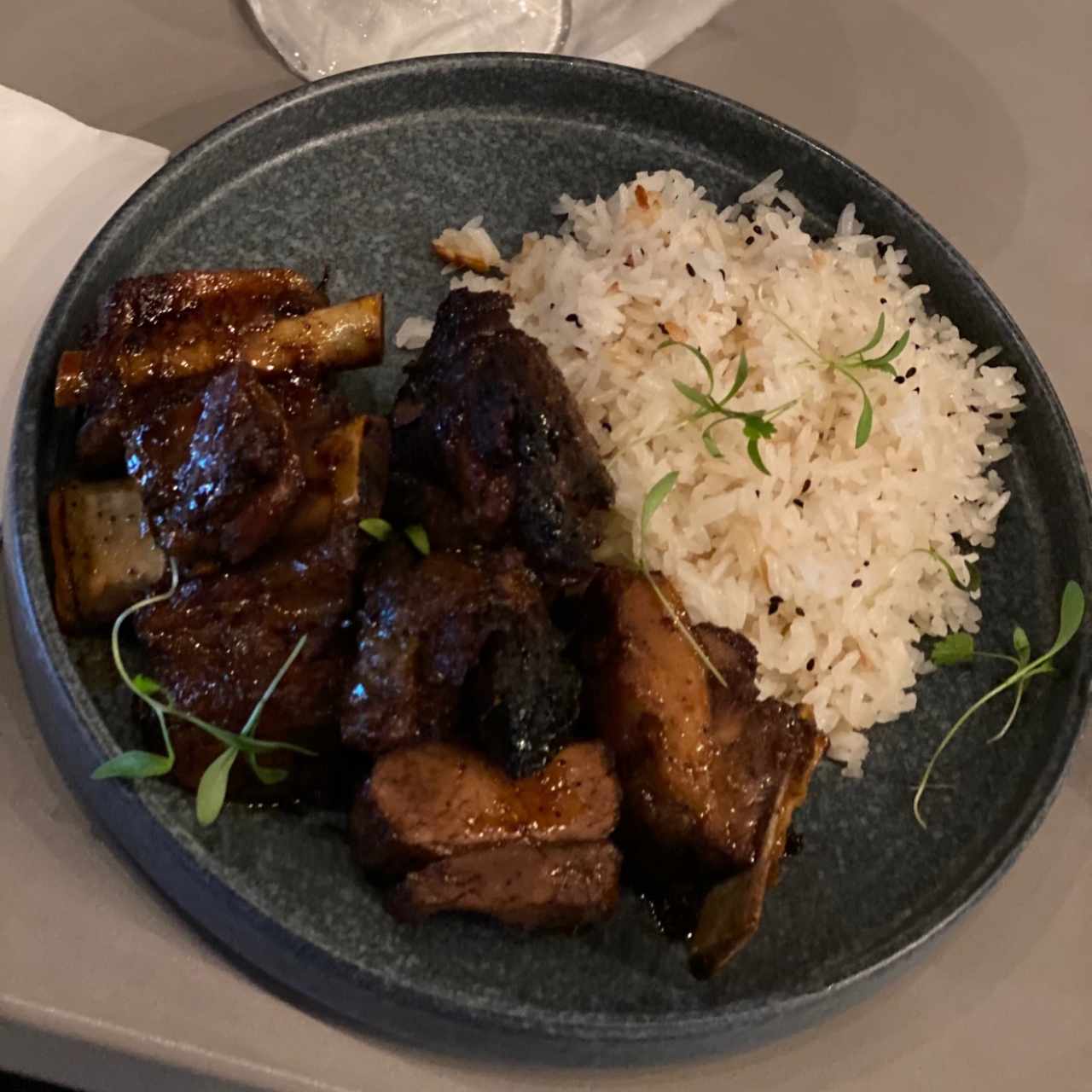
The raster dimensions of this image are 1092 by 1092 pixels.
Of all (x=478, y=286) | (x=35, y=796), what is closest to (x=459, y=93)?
(x=478, y=286)

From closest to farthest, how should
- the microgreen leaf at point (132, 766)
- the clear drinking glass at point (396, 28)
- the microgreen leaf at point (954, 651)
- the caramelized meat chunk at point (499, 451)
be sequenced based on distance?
the microgreen leaf at point (132, 766) < the caramelized meat chunk at point (499, 451) < the microgreen leaf at point (954, 651) < the clear drinking glass at point (396, 28)

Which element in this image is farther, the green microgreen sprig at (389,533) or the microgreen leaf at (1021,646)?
the microgreen leaf at (1021,646)

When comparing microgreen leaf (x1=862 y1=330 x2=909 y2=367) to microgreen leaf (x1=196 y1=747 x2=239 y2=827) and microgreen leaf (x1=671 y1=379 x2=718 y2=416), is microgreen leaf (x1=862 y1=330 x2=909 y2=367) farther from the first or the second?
microgreen leaf (x1=196 y1=747 x2=239 y2=827)

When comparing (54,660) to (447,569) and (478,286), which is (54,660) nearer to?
(447,569)

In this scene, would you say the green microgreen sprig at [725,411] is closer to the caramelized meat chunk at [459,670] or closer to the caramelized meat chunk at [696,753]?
the caramelized meat chunk at [696,753]

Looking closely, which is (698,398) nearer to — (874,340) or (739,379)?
(739,379)

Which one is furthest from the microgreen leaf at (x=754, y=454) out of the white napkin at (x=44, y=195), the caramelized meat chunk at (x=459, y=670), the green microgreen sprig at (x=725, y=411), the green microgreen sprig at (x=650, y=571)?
the white napkin at (x=44, y=195)

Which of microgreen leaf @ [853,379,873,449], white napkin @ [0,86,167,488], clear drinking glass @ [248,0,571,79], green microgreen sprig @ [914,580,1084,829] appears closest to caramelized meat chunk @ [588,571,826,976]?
green microgreen sprig @ [914,580,1084,829]
